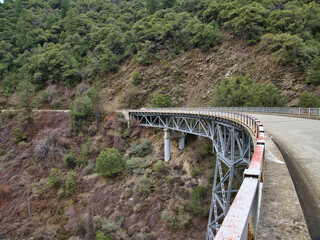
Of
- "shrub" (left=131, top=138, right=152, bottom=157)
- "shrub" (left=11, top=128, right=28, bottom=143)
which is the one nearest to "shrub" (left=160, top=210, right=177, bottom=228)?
"shrub" (left=131, top=138, right=152, bottom=157)

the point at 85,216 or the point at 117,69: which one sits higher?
the point at 117,69

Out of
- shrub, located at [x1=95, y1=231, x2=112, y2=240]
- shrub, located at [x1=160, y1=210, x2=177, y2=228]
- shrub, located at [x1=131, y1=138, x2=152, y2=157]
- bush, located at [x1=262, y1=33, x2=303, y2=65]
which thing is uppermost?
bush, located at [x1=262, y1=33, x2=303, y2=65]

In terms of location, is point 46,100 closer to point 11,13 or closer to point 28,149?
point 28,149

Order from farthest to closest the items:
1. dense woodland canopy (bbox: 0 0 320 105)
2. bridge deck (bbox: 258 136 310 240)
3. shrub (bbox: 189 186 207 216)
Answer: dense woodland canopy (bbox: 0 0 320 105) < shrub (bbox: 189 186 207 216) < bridge deck (bbox: 258 136 310 240)

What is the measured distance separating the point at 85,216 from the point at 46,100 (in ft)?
117

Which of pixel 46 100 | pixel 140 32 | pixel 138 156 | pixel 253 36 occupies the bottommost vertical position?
pixel 138 156

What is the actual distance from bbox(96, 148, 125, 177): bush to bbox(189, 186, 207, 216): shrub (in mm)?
10932

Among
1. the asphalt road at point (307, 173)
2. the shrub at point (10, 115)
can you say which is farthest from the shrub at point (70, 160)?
the asphalt road at point (307, 173)

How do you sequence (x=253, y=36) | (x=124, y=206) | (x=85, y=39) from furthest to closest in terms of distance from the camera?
(x=85, y=39), (x=253, y=36), (x=124, y=206)

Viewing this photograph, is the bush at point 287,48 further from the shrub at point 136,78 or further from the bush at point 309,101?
the shrub at point 136,78

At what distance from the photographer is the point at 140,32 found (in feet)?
163

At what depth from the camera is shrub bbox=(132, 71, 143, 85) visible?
144ft

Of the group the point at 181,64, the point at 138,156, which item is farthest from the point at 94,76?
the point at 138,156

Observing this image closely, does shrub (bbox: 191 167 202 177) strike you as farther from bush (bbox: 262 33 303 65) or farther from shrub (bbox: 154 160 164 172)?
bush (bbox: 262 33 303 65)
